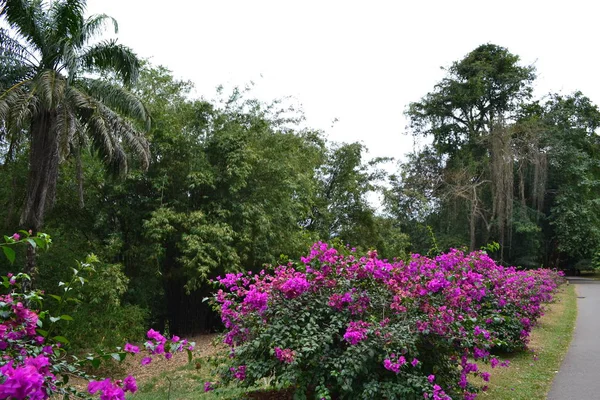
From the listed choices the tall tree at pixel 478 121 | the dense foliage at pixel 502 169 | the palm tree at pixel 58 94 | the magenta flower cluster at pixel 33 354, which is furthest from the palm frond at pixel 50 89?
the tall tree at pixel 478 121

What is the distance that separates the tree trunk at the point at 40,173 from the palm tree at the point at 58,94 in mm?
20

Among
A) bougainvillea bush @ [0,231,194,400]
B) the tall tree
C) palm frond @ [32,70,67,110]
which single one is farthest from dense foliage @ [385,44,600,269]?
bougainvillea bush @ [0,231,194,400]

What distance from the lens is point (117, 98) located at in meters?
12.0

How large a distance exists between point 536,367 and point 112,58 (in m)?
→ 11.2

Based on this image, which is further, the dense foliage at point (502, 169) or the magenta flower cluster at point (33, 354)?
the dense foliage at point (502, 169)

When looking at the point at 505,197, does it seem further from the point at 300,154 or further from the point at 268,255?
the point at 268,255

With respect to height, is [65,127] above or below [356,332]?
above

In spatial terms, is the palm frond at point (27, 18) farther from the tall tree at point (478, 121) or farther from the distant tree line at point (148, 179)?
the tall tree at point (478, 121)

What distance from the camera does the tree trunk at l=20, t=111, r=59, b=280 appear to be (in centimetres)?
1066

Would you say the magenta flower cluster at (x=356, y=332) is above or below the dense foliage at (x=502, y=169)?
below

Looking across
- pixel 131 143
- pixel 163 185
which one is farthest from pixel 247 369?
pixel 163 185

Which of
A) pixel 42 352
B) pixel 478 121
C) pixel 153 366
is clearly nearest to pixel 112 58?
pixel 153 366

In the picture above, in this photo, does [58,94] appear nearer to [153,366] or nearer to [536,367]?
[153,366]

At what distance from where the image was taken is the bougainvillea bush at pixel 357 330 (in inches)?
171
